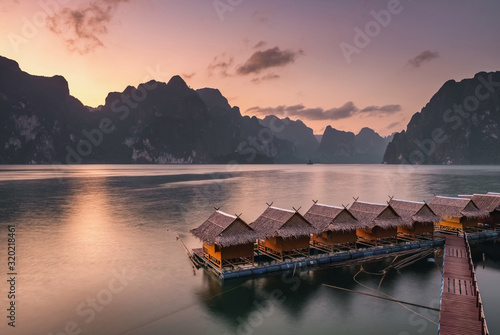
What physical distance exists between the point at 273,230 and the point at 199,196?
191 feet

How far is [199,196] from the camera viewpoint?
85875mm

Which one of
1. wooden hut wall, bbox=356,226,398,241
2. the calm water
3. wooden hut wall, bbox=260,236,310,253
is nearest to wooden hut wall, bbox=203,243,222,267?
the calm water

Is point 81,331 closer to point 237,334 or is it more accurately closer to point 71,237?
point 237,334

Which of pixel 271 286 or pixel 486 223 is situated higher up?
pixel 486 223

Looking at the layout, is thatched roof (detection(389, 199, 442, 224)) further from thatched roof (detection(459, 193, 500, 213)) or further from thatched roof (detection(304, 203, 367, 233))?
thatched roof (detection(459, 193, 500, 213))

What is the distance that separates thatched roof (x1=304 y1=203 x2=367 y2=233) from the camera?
104 feet

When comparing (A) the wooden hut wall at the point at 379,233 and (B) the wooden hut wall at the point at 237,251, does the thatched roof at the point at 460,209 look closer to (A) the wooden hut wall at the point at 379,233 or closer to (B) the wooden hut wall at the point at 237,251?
(A) the wooden hut wall at the point at 379,233

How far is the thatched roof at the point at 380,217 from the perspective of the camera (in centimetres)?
3359

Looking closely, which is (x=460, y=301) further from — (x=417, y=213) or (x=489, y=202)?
(x=489, y=202)

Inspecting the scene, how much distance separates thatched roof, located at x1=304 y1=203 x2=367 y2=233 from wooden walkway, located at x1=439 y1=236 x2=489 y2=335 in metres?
8.20

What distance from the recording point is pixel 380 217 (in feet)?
111

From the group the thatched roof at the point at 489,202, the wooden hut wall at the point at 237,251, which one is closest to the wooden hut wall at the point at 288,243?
the wooden hut wall at the point at 237,251

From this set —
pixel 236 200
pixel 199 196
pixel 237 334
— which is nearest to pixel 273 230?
pixel 237 334

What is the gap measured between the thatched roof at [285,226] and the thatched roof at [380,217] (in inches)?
268
